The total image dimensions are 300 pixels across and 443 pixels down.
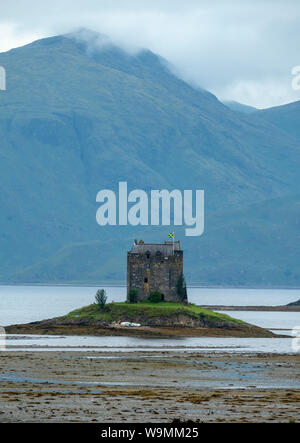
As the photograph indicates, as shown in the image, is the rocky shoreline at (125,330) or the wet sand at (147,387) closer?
the wet sand at (147,387)

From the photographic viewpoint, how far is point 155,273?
144875 millimetres

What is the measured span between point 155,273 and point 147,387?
76717mm

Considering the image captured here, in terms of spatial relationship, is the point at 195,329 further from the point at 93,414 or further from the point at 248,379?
the point at 93,414

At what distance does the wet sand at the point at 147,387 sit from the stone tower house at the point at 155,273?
44.0 meters

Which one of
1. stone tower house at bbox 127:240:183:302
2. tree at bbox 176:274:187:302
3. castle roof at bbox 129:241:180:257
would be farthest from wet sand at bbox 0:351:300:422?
castle roof at bbox 129:241:180:257

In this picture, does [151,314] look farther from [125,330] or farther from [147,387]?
[147,387]

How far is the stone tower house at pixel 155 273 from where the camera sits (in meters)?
145

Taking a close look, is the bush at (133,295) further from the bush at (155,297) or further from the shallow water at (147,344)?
the shallow water at (147,344)

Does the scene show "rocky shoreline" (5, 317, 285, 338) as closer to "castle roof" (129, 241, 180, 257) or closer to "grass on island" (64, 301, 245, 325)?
"grass on island" (64, 301, 245, 325)


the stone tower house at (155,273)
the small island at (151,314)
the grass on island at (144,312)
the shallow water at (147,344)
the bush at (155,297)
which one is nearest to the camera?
the shallow water at (147,344)

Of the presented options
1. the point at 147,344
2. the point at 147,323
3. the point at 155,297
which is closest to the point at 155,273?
the point at 155,297

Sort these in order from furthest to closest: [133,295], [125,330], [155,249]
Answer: [155,249]
[133,295]
[125,330]

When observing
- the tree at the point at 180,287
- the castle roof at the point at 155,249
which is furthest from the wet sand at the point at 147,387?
the castle roof at the point at 155,249

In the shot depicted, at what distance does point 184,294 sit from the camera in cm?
14588
